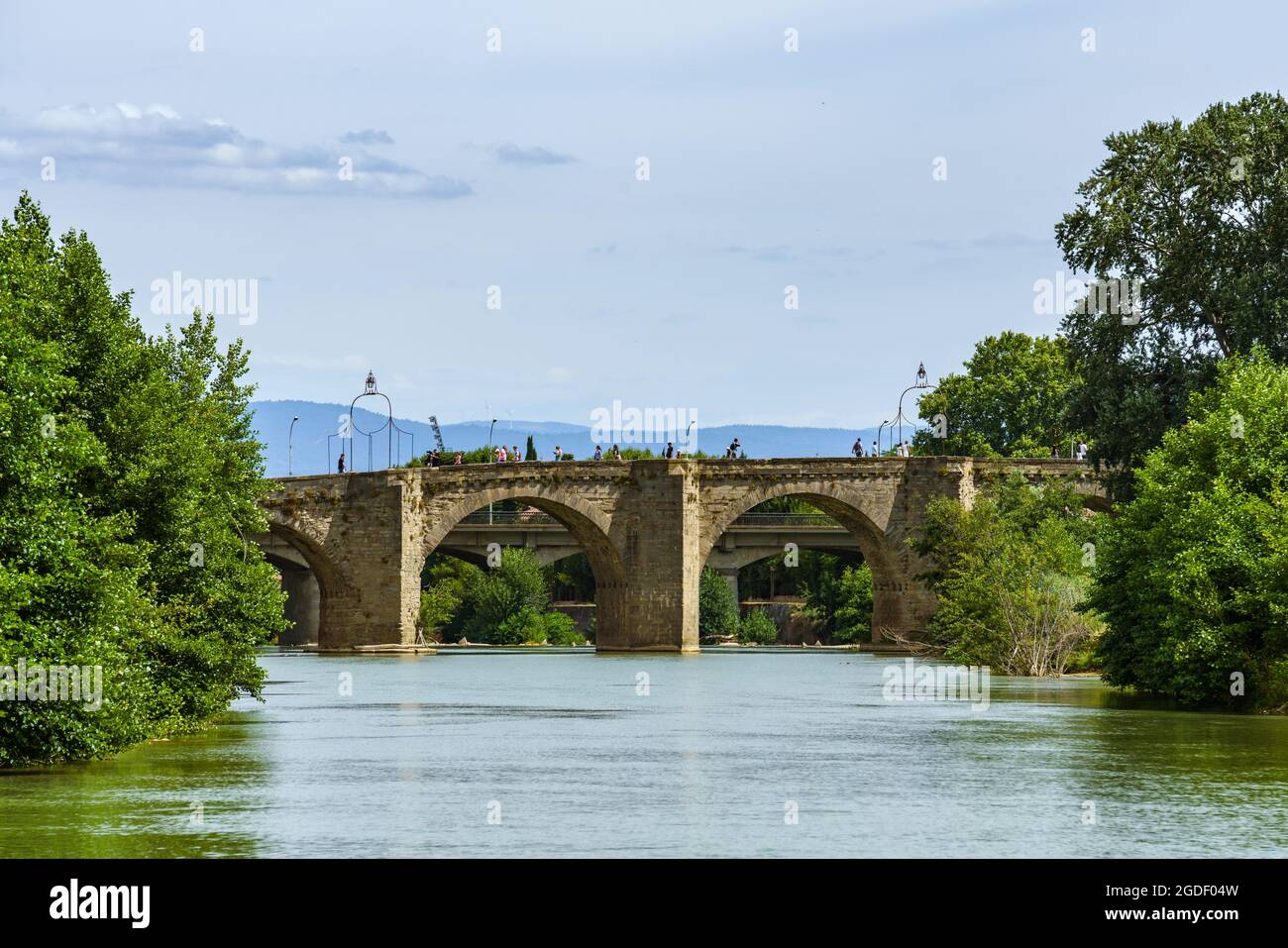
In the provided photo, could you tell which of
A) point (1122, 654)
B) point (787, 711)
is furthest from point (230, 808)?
point (1122, 654)

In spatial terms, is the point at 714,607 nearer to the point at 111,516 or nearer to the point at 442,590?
the point at 442,590

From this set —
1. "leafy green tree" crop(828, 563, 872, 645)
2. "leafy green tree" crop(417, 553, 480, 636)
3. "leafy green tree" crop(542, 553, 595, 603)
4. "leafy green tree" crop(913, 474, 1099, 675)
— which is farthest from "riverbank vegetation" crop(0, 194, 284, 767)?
"leafy green tree" crop(542, 553, 595, 603)

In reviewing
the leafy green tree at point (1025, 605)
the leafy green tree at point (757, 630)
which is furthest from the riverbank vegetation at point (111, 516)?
the leafy green tree at point (757, 630)

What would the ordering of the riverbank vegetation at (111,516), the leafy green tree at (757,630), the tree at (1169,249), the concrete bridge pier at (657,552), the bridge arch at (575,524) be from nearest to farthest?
1. the riverbank vegetation at (111,516)
2. the tree at (1169,249)
3. the bridge arch at (575,524)
4. the concrete bridge pier at (657,552)
5. the leafy green tree at (757,630)

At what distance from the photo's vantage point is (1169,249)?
51750mm

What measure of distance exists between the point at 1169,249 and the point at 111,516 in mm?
32613

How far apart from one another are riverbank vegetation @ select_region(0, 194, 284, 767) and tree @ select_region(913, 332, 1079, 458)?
6821cm

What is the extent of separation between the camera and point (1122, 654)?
1730 inches

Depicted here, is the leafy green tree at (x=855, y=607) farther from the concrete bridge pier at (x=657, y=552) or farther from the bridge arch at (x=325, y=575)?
the bridge arch at (x=325, y=575)

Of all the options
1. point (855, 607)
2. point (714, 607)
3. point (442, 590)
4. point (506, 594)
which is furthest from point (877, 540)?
point (442, 590)

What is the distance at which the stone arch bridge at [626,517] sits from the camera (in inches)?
2936

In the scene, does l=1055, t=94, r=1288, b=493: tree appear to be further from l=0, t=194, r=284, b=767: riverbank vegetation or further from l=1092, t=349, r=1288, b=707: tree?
l=0, t=194, r=284, b=767: riverbank vegetation

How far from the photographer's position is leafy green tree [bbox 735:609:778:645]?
116 meters

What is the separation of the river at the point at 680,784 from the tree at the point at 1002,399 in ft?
201
